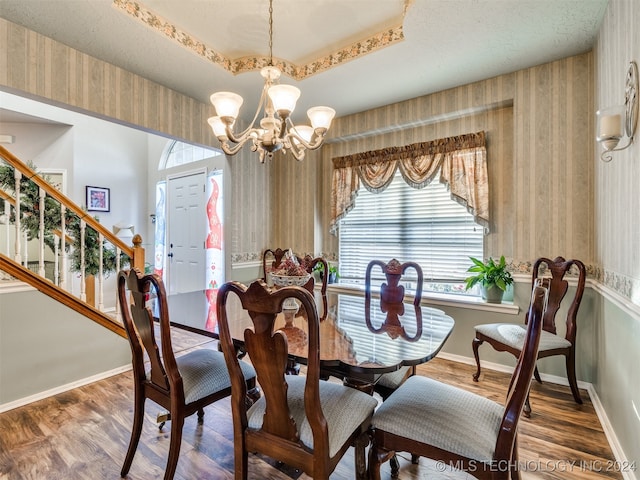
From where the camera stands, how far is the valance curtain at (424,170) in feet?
10.1

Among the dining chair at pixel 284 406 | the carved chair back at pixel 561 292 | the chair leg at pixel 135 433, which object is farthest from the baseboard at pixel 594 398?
the chair leg at pixel 135 433

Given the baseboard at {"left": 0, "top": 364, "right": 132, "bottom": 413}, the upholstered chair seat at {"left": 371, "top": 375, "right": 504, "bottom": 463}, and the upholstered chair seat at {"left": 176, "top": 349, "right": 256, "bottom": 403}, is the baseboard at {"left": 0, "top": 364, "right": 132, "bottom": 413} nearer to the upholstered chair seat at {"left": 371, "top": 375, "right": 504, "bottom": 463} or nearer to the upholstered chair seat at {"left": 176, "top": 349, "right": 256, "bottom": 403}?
the upholstered chair seat at {"left": 176, "top": 349, "right": 256, "bottom": 403}

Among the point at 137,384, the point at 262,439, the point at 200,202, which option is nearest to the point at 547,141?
the point at 262,439

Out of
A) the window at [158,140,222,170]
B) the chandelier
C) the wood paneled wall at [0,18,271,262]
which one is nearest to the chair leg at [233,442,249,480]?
the chandelier

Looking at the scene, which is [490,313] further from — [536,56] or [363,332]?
[536,56]

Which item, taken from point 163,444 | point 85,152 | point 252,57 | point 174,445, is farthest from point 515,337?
point 85,152

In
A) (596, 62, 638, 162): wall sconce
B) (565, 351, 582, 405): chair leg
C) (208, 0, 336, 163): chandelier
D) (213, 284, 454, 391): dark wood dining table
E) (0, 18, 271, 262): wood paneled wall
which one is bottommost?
(565, 351, 582, 405): chair leg

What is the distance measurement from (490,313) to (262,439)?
7.99 ft

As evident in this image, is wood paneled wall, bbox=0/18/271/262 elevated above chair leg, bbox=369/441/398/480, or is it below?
above

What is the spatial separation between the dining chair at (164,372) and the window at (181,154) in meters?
3.25

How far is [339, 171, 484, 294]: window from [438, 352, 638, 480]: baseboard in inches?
26.3

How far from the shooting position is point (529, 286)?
9.07ft

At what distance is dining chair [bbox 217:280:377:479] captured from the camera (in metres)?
1.05

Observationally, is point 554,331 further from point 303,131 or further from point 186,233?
point 186,233
